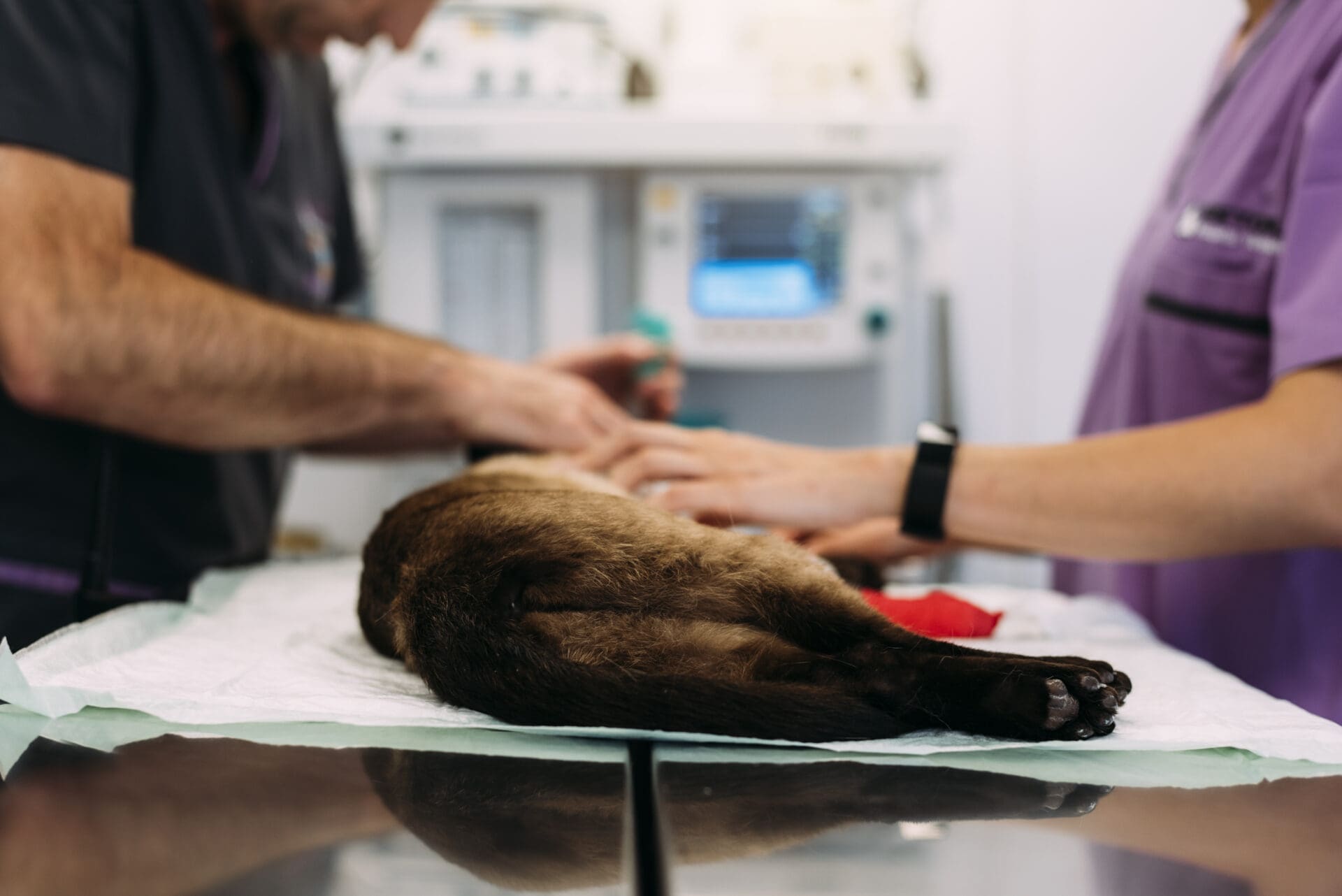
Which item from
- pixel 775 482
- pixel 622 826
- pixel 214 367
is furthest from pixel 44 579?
pixel 622 826

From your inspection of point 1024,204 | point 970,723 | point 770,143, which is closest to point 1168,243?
point 970,723

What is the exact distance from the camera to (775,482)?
3.44ft

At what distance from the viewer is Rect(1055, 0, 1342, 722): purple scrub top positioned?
0.94m

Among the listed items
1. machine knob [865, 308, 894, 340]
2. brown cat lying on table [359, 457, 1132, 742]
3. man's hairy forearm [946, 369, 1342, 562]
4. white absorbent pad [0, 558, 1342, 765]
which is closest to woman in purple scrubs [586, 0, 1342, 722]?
man's hairy forearm [946, 369, 1342, 562]

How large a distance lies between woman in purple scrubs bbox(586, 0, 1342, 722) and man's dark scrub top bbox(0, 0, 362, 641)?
581 millimetres

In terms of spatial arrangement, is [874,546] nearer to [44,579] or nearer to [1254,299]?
[1254,299]

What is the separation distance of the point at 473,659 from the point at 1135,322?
98cm

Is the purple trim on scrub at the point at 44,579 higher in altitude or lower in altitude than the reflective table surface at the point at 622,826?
lower

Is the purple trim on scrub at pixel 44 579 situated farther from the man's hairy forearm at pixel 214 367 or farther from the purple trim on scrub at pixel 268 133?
the purple trim on scrub at pixel 268 133

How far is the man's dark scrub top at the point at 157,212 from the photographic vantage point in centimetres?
109

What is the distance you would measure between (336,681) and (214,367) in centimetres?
47

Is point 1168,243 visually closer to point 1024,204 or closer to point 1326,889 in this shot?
point 1326,889

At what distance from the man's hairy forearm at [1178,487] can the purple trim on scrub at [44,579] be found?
903 millimetres

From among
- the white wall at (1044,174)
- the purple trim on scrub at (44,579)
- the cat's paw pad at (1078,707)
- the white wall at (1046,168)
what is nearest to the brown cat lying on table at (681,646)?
the cat's paw pad at (1078,707)
